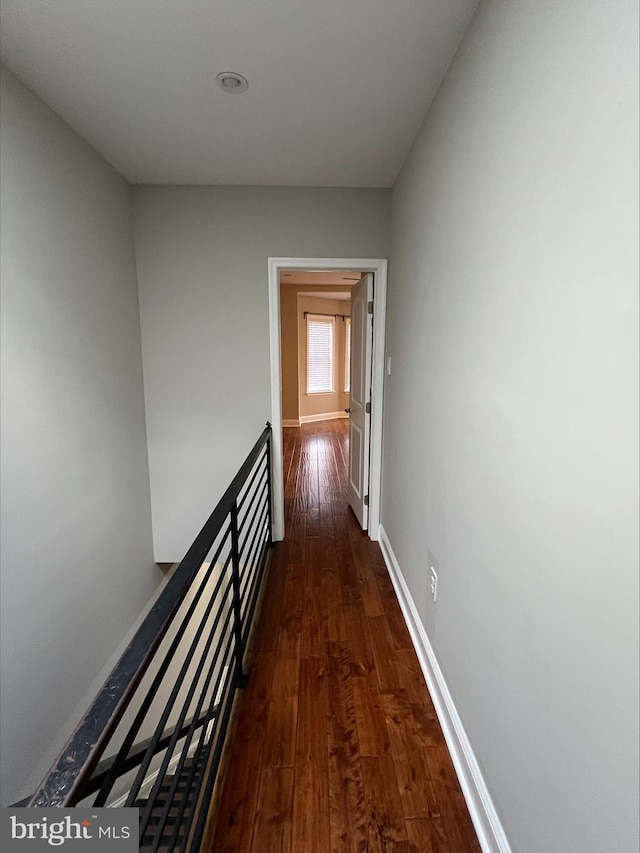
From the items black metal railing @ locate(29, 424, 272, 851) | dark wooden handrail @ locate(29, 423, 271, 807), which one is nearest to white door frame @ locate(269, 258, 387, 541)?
black metal railing @ locate(29, 424, 272, 851)

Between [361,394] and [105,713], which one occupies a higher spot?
[361,394]

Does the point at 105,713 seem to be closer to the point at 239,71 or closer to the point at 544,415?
the point at 544,415

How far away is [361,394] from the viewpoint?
A: 10.2 ft

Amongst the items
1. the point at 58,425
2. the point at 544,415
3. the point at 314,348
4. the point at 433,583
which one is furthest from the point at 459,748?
the point at 314,348

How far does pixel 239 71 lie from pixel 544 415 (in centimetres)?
178

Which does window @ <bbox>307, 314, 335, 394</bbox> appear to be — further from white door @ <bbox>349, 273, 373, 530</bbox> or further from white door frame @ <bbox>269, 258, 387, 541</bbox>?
white door frame @ <bbox>269, 258, 387, 541</bbox>

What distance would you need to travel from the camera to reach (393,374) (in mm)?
2500

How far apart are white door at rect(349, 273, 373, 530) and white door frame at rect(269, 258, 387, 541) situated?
7 cm

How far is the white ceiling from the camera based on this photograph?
128 centimetres

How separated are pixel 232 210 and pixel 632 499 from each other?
278cm

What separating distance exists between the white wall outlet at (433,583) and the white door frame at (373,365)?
4.14 feet

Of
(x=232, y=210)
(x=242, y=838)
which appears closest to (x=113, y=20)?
(x=232, y=210)

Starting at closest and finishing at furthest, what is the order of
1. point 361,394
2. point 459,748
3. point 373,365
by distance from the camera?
point 459,748 < point 373,365 < point 361,394

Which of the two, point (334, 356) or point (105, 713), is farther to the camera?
point (334, 356)
